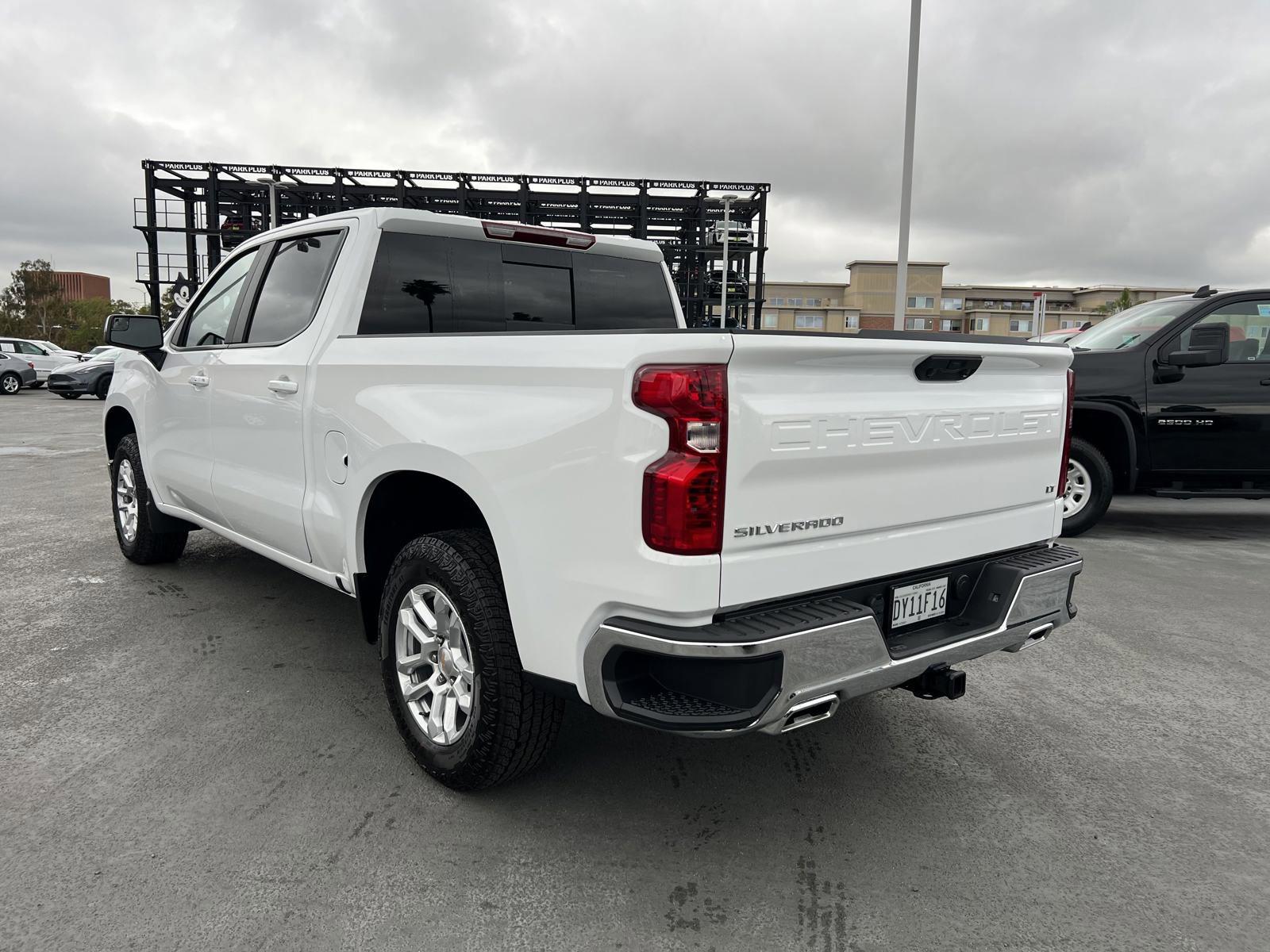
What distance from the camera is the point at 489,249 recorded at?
149 inches

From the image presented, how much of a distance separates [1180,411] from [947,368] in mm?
5472

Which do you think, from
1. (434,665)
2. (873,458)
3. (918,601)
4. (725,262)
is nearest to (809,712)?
(918,601)

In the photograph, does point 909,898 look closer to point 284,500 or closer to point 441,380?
point 441,380

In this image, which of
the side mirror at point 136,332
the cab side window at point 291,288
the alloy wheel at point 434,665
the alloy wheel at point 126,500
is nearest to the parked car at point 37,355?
the alloy wheel at point 126,500

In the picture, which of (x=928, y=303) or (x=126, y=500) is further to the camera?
(x=928, y=303)

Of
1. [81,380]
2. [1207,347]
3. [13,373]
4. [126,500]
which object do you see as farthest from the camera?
[13,373]

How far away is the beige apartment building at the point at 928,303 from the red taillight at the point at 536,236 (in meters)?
49.9

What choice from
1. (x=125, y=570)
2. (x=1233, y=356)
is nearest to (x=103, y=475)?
(x=125, y=570)

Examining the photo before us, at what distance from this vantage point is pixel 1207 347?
261 inches

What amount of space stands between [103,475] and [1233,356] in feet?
35.9

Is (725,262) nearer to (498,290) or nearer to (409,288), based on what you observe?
(498,290)

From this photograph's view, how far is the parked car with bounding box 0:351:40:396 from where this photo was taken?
26672 millimetres

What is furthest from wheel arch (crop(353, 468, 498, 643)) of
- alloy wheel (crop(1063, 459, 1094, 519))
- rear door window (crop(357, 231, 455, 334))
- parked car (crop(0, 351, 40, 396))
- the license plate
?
parked car (crop(0, 351, 40, 396))

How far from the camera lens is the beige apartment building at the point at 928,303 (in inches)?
2296
